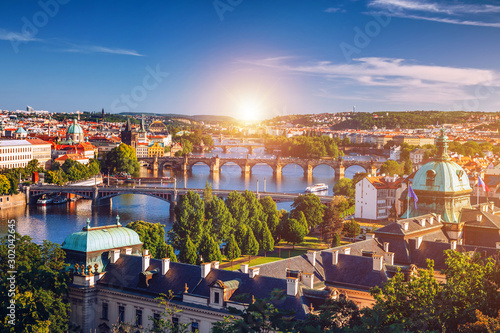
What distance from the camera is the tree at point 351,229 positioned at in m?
46.1

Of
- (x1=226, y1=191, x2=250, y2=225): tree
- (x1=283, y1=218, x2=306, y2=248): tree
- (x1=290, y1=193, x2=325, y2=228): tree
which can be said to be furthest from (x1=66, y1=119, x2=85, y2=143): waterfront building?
(x1=283, y1=218, x2=306, y2=248): tree

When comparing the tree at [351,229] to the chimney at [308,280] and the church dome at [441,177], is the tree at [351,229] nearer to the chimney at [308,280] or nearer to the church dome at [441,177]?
the church dome at [441,177]

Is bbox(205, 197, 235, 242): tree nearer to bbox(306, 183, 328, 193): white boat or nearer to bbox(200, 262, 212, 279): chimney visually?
bbox(200, 262, 212, 279): chimney

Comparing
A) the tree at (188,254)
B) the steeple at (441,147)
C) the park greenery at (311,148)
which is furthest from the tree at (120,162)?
Answer: the steeple at (441,147)

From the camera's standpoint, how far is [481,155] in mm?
108438

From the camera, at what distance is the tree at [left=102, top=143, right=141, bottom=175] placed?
100 metres

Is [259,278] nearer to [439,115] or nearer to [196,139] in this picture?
[196,139]

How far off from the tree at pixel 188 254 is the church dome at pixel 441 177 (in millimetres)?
12116

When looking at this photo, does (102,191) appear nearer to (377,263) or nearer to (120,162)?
(120,162)

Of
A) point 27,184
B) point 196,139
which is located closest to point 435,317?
point 27,184

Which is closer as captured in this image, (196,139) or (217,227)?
(217,227)

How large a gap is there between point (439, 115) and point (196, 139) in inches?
2932

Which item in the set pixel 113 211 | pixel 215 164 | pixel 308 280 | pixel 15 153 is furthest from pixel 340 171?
pixel 308 280

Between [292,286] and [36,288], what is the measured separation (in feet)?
26.6
